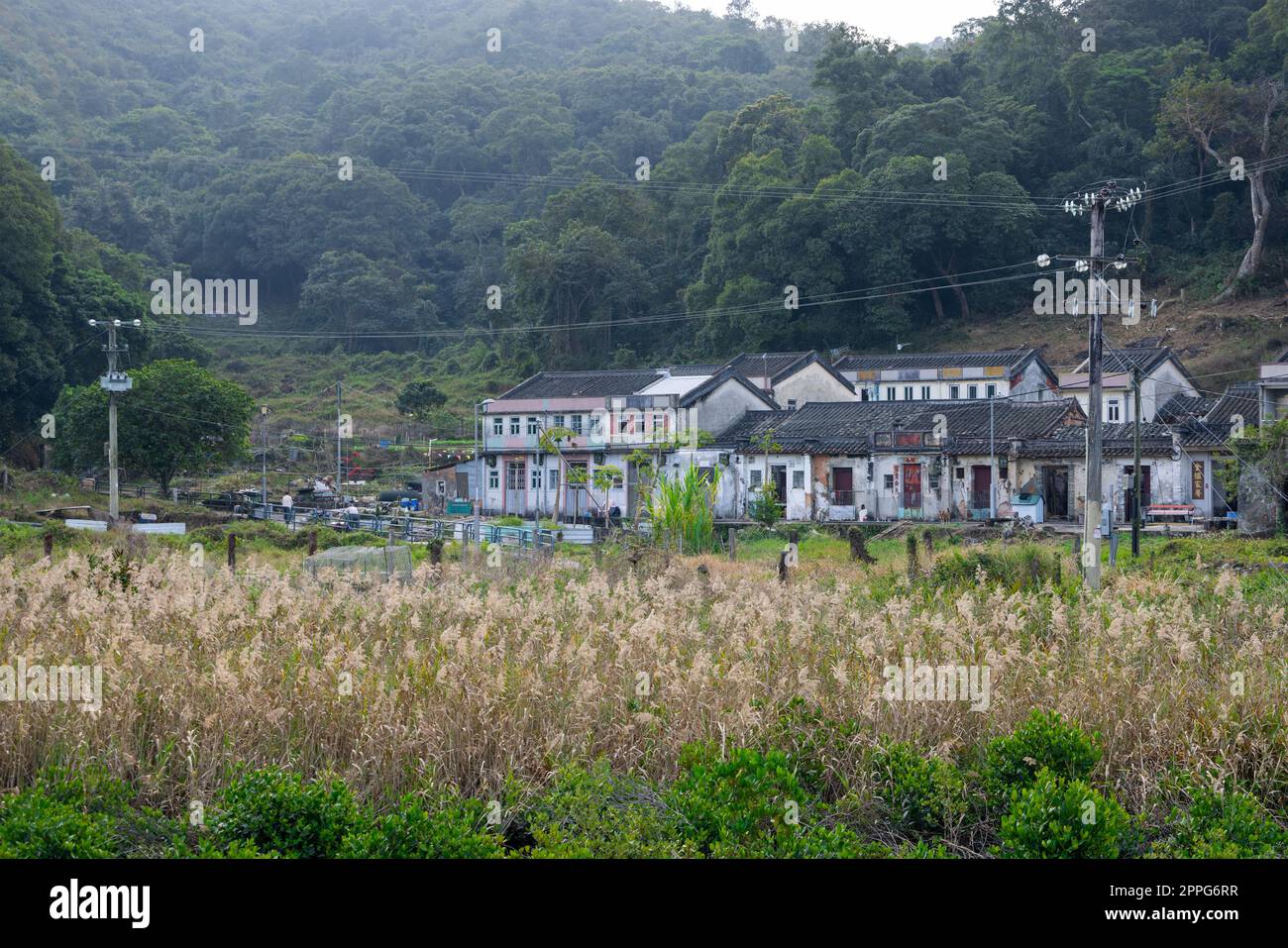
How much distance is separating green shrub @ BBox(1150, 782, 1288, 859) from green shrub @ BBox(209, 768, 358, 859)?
14.3 ft

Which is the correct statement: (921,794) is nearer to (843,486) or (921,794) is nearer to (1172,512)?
(1172,512)

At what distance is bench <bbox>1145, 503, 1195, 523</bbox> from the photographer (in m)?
30.4

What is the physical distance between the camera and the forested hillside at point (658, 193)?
52.1m

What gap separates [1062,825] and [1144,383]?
3538cm

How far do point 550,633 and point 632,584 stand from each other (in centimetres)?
265

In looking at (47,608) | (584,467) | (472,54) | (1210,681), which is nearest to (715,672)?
(1210,681)

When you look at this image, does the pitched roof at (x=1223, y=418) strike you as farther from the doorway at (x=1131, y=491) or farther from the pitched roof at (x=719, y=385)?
the pitched roof at (x=719, y=385)

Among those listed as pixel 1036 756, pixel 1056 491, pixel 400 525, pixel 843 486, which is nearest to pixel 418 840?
pixel 1036 756

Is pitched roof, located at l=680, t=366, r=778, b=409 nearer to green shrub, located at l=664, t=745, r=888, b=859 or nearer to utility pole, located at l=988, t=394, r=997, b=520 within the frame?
utility pole, located at l=988, t=394, r=997, b=520

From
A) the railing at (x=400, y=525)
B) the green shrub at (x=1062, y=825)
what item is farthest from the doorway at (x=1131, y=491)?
the green shrub at (x=1062, y=825)

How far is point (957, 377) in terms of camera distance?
4347 cm

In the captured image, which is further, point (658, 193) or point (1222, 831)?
point (658, 193)

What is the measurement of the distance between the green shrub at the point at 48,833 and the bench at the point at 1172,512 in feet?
94.3

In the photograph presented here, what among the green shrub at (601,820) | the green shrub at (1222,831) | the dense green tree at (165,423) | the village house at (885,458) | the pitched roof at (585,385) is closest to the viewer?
the green shrub at (601,820)
